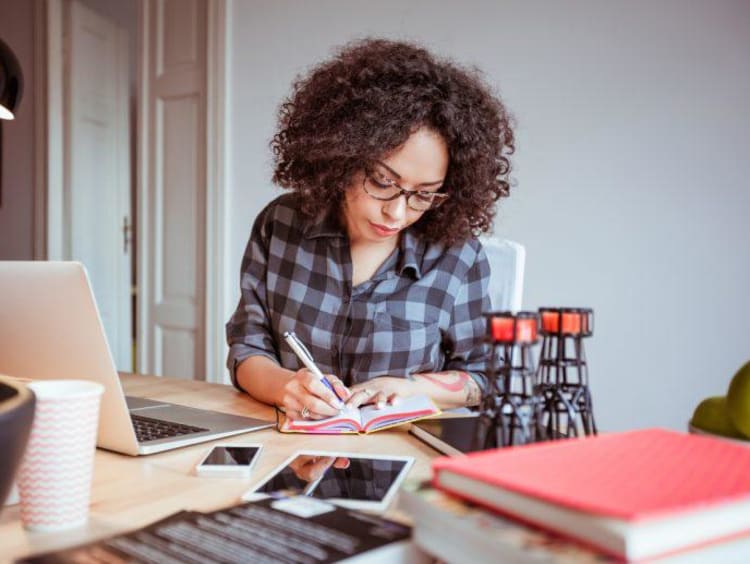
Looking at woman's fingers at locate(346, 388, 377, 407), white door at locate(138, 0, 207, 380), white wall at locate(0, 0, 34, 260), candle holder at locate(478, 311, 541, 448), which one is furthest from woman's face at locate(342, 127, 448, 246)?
white wall at locate(0, 0, 34, 260)

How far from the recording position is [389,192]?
1354 mm

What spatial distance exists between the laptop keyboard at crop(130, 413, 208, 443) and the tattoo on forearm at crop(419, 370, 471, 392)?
1.53 ft

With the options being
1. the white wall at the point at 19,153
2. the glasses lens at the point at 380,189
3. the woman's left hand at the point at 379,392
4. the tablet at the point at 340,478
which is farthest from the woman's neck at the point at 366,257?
the white wall at the point at 19,153

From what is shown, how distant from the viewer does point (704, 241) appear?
2244 millimetres

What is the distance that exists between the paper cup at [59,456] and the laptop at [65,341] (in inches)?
6.4

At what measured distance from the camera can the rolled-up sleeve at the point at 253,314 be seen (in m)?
1.47

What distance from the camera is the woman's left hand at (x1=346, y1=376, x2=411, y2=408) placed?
3.69 feet

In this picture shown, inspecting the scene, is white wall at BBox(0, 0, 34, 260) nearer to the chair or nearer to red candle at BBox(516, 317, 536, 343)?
the chair

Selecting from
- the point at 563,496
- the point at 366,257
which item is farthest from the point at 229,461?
the point at 366,257

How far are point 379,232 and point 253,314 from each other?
0.34 m

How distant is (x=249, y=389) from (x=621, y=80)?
5.52 feet

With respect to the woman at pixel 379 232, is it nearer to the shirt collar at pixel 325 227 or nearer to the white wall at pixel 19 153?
the shirt collar at pixel 325 227

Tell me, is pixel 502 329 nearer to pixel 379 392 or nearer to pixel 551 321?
pixel 551 321

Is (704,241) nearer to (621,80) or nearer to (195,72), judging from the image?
Result: (621,80)
